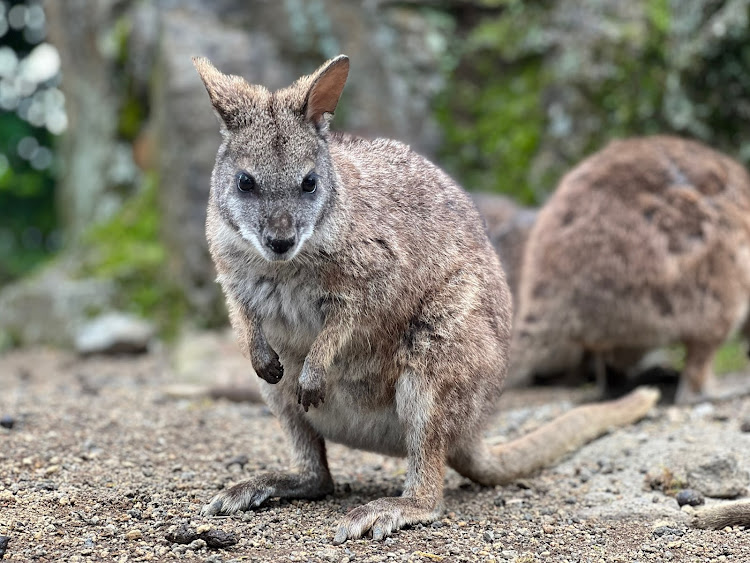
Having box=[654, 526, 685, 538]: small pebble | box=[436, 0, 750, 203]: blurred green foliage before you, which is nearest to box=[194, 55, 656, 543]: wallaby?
box=[654, 526, 685, 538]: small pebble

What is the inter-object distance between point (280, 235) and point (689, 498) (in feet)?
8.23

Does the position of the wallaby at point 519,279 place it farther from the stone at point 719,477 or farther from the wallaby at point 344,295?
the wallaby at point 344,295

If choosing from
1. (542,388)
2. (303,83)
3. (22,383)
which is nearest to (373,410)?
(303,83)

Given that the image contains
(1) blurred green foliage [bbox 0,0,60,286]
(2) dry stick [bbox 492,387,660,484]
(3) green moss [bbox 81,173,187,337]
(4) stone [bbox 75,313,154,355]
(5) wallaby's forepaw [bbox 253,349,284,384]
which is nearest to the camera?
(5) wallaby's forepaw [bbox 253,349,284,384]

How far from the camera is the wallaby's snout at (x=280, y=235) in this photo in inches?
160

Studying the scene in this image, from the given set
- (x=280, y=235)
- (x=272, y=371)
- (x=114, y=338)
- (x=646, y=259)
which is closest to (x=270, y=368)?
→ (x=272, y=371)

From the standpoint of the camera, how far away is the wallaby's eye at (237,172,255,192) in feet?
14.0

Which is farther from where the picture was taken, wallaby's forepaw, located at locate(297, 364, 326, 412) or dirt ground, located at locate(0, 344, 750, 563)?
wallaby's forepaw, located at locate(297, 364, 326, 412)

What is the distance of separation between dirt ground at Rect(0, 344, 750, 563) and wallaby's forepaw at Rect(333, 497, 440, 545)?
0.19 feet

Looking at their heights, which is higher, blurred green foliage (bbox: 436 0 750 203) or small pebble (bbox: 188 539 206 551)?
blurred green foliage (bbox: 436 0 750 203)

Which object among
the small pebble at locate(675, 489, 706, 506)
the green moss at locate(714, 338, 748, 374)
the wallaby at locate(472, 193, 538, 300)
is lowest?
the green moss at locate(714, 338, 748, 374)

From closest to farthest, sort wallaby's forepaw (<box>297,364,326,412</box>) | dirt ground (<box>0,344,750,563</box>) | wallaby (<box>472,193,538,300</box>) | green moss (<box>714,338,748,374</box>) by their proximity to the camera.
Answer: dirt ground (<box>0,344,750,563</box>) < wallaby's forepaw (<box>297,364,326,412</box>) < wallaby (<box>472,193,538,300</box>) < green moss (<box>714,338,748,374</box>)

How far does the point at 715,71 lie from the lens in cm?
898

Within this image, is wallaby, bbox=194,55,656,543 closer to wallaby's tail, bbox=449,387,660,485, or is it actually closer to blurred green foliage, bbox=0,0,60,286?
wallaby's tail, bbox=449,387,660,485
